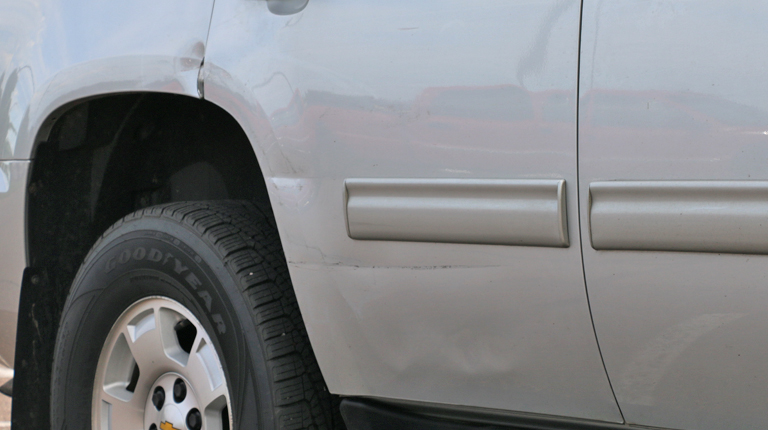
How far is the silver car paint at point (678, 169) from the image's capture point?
41.4 inches

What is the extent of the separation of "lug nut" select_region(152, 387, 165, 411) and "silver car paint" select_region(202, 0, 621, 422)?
20.1 inches

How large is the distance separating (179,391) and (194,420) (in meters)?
0.08

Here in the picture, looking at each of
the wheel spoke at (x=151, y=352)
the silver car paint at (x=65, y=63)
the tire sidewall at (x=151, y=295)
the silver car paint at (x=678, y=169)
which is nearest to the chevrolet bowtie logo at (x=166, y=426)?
the wheel spoke at (x=151, y=352)

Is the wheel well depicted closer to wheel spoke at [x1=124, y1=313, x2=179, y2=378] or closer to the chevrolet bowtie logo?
wheel spoke at [x1=124, y1=313, x2=179, y2=378]

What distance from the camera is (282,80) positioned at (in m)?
1.46

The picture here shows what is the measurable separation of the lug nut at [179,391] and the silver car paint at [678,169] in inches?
39.3

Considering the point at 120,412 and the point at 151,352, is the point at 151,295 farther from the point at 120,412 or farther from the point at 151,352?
the point at 120,412

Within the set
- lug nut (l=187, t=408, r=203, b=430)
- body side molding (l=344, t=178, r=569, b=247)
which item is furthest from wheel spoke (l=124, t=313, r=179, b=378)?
body side molding (l=344, t=178, r=569, b=247)

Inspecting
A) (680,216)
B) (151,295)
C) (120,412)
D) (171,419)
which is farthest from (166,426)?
(680,216)

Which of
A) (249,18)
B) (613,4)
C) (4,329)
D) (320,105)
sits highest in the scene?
(249,18)

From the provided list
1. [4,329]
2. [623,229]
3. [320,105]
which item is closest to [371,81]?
[320,105]

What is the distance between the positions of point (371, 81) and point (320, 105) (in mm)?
117

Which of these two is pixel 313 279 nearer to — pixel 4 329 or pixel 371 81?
pixel 371 81

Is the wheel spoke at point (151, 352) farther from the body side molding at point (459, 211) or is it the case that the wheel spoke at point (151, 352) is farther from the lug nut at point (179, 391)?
the body side molding at point (459, 211)
